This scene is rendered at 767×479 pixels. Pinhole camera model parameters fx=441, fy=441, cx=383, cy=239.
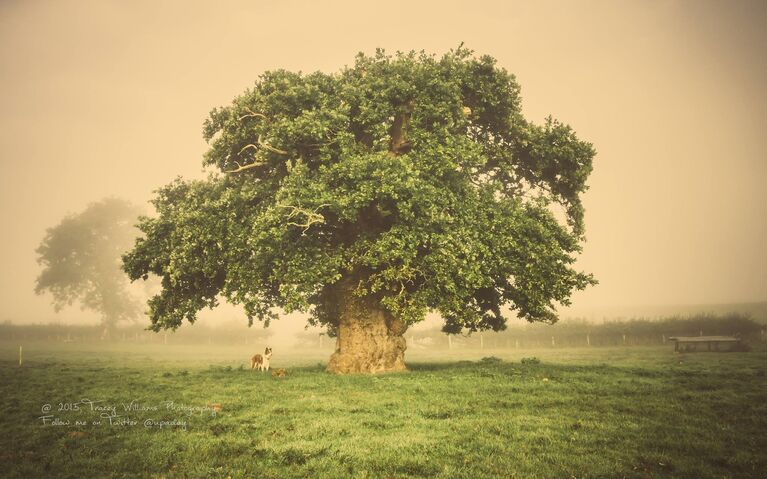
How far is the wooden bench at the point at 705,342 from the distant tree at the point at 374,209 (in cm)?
2335

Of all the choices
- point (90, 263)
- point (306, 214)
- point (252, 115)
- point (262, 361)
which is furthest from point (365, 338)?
point (90, 263)

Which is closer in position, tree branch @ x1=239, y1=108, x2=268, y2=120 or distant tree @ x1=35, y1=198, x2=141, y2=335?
tree branch @ x1=239, y1=108, x2=268, y2=120

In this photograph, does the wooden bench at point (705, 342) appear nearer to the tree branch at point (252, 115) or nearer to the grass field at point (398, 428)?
the grass field at point (398, 428)

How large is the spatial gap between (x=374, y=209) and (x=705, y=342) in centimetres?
3947

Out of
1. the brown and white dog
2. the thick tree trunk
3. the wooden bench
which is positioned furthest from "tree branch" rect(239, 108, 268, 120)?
the wooden bench

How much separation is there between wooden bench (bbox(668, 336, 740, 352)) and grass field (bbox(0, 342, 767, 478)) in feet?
78.2

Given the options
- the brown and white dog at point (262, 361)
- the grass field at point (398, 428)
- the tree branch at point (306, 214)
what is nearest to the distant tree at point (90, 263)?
the brown and white dog at point (262, 361)

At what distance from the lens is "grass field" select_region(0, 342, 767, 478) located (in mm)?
10461

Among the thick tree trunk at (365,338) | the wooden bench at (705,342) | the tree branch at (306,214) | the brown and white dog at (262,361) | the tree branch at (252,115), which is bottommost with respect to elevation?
the wooden bench at (705,342)

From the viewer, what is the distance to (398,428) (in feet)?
44.8

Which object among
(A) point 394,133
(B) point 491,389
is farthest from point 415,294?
(A) point 394,133

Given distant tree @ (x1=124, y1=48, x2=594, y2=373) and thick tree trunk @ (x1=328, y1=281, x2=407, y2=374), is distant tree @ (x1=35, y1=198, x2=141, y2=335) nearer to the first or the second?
distant tree @ (x1=124, y1=48, x2=594, y2=373)

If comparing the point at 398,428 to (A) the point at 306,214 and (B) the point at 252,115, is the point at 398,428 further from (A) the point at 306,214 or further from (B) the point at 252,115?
(B) the point at 252,115

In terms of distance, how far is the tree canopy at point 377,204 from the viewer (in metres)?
23.7
